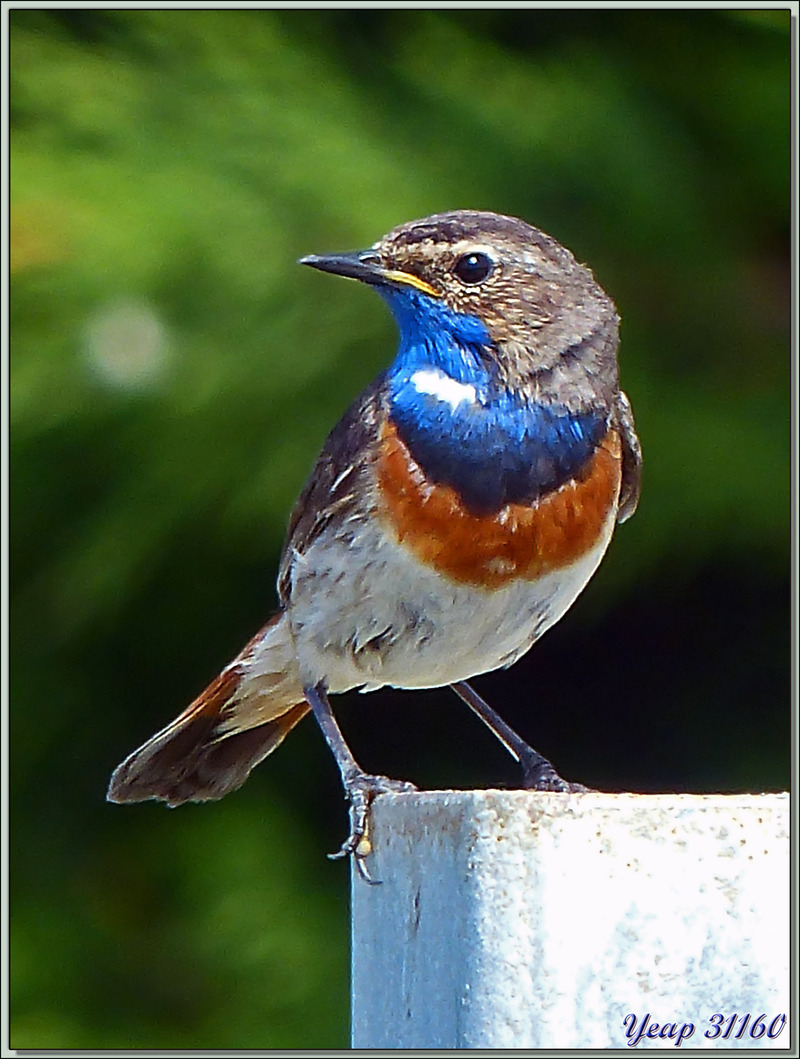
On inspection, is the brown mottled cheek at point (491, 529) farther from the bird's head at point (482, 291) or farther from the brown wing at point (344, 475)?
the bird's head at point (482, 291)

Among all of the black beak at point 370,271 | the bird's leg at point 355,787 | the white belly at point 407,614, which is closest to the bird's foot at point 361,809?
the bird's leg at point 355,787

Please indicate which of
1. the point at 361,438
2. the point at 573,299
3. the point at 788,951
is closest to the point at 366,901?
the point at 788,951

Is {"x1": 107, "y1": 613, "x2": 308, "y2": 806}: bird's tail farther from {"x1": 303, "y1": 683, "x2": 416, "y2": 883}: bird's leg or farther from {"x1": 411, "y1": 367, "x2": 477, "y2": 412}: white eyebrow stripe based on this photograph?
{"x1": 411, "y1": 367, "x2": 477, "y2": 412}: white eyebrow stripe

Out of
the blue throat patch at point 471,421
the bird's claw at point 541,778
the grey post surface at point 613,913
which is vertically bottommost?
the bird's claw at point 541,778

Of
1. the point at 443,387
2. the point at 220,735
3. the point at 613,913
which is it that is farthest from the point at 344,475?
the point at 613,913

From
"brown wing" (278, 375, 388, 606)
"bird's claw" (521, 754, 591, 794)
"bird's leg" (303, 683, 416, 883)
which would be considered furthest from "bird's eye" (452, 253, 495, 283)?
"bird's claw" (521, 754, 591, 794)

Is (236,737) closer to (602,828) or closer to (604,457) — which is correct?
(604,457)

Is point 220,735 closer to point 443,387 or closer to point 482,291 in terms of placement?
point 443,387
